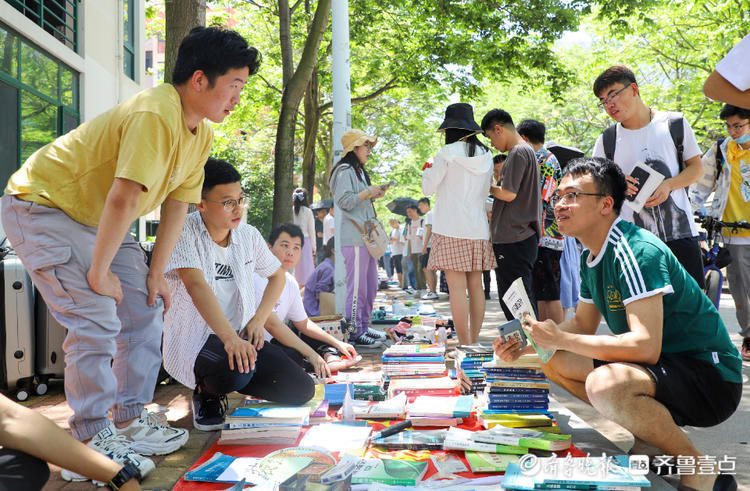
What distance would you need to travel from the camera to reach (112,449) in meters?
2.73

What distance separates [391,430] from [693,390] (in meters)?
1.47

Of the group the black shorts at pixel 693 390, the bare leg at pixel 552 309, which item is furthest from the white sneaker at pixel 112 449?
the bare leg at pixel 552 309

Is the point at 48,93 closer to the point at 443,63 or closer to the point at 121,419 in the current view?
the point at 443,63

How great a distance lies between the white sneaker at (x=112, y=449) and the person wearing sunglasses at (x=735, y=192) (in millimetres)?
5007

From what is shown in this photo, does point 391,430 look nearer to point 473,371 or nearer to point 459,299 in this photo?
point 473,371

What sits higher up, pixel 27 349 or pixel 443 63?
pixel 443 63

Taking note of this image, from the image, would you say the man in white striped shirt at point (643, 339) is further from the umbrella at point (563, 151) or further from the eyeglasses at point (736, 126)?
A: the umbrella at point (563, 151)

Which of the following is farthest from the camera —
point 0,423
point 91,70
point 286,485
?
point 91,70

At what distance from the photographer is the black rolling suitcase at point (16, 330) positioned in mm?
4355

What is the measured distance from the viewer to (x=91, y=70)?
38.1ft

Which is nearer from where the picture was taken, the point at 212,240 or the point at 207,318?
the point at 207,318

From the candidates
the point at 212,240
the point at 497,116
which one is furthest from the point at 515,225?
the point at 212,240

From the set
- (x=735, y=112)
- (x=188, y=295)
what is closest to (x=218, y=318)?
(x=188, y=295)

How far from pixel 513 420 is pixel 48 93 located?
31.1 ft
